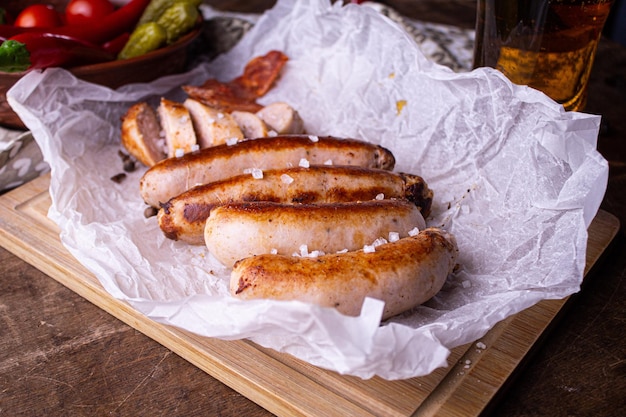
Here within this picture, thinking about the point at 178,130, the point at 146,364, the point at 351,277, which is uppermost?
the point at 351,277

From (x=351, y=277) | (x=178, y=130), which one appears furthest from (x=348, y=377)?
(x=178, y=130)

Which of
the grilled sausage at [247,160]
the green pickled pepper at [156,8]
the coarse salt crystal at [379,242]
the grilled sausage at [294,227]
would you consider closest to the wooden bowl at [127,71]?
the green pickled pepper at [156,8]

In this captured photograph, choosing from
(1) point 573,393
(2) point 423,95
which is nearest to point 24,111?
(2) point 423,95

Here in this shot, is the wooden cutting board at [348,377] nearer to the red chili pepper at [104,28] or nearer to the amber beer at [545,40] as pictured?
the amber beer at [545,40]

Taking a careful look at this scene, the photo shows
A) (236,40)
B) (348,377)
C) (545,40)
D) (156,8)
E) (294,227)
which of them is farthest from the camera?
(236,40)

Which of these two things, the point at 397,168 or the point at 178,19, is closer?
the point at 397,168

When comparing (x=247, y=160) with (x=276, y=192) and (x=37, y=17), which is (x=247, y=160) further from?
(x=37, y=17)

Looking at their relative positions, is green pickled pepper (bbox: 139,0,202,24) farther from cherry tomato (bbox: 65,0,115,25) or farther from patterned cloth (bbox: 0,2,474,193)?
patterned cloth (bbox: 0,2,474,193)
